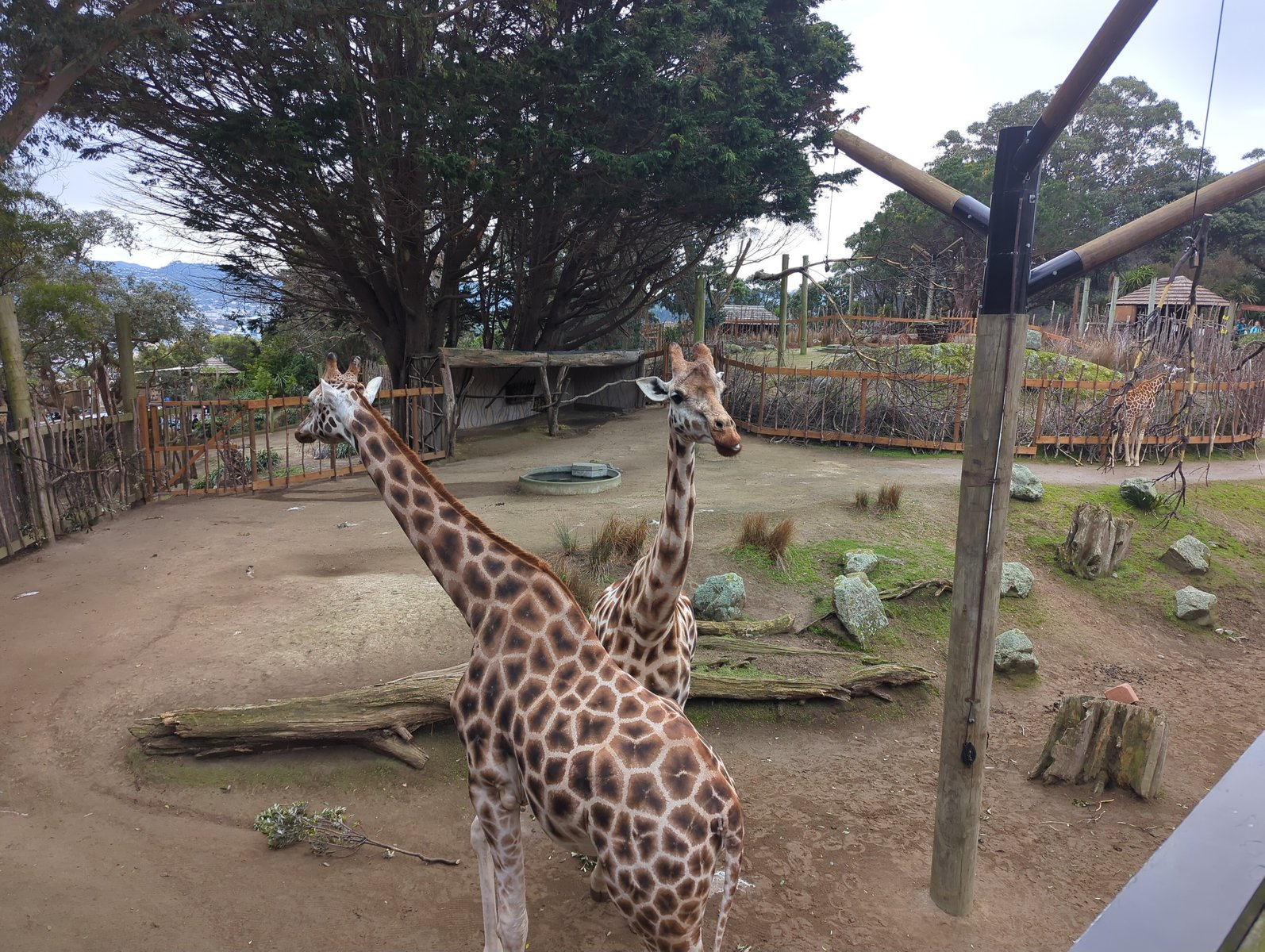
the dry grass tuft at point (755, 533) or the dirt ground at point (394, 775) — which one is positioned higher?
the dry grass tuft at point (755, 533)

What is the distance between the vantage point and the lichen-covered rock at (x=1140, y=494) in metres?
10.7

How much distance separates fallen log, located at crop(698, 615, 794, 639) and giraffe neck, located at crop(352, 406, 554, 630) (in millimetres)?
4153

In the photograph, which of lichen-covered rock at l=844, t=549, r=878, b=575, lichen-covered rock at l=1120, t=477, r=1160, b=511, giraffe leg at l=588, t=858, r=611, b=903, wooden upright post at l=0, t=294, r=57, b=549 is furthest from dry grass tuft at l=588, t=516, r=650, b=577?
lichen-covered rock at l=1120, t=477, r=1160, b=511

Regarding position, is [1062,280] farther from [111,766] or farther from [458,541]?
[111,766]

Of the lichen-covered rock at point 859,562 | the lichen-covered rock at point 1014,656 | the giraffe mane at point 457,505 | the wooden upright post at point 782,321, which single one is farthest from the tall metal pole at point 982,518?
the wooden upright post at point 782,321

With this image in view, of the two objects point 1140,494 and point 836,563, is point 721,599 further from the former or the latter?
point 1140,494

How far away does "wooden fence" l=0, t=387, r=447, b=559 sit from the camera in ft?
28.9

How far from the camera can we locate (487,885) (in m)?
3.10

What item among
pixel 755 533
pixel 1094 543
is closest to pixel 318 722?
pixel 755 533

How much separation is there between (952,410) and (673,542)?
12.4 meters

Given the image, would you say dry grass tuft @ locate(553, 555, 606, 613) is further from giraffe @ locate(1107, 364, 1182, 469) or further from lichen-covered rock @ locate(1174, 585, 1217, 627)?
giraffe @ locate(1107, 364, 1182, 469)

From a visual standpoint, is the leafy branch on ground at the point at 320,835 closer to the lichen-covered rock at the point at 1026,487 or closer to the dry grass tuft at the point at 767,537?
the dry grass tuft at the point at 767,537

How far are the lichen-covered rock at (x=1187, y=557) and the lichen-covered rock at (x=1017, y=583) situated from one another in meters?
2.45

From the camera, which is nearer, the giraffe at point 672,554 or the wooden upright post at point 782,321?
the giraffe at point 672,554
